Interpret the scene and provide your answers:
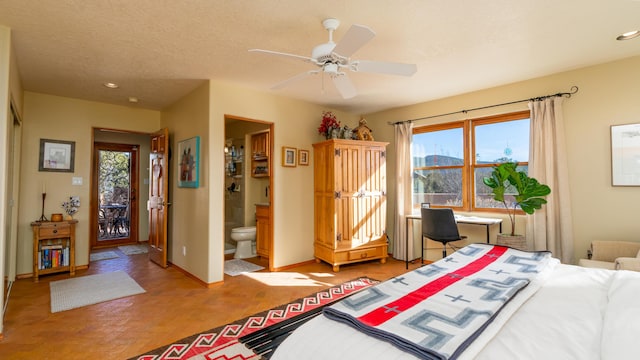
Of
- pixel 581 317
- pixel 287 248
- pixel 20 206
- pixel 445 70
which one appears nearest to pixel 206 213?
pixel 287 248

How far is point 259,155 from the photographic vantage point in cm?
529

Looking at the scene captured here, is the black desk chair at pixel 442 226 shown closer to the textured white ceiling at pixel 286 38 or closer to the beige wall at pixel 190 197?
the textured white ceiling at pixel 286 38

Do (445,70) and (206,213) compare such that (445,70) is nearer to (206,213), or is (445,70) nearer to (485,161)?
(485,161)

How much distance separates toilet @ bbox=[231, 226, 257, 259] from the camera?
16.5 feet

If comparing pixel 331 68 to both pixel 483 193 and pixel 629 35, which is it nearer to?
pixel 629 35

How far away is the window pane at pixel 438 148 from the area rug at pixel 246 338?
9.00ft

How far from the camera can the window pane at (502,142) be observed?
12.4ft

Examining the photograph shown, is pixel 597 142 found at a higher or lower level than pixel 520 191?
higher

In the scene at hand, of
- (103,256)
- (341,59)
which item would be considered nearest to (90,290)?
(103,256)

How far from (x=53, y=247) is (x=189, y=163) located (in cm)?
214

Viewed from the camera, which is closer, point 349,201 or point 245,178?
point 349,201

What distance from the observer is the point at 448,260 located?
2125mm

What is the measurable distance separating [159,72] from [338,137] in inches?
94.0

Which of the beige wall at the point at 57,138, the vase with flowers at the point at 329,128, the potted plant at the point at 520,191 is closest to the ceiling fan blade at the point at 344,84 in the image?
the vase with flowers at the point at 329,128
